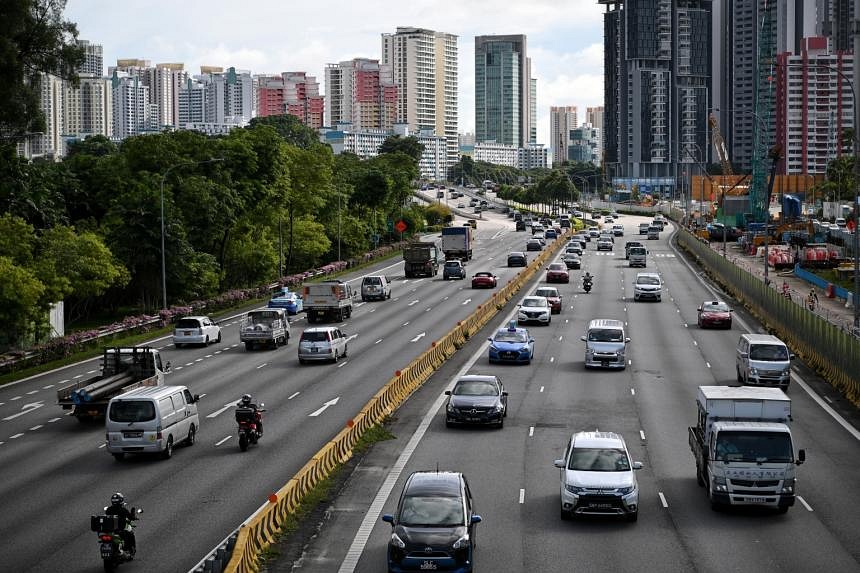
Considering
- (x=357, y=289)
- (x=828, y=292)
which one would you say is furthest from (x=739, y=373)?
(x=357, y=289)

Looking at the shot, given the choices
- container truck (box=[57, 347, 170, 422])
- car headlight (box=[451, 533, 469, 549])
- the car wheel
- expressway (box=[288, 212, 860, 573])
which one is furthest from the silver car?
car headlight (box=[451, 533, 469, 549])

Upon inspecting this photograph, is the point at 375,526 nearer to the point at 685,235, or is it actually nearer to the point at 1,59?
the point at 1,59

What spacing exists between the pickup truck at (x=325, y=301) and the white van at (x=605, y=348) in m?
22.2

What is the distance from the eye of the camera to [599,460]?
2525cm

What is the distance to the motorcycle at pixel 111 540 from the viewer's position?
2142 centimetres

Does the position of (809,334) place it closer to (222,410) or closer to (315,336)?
(315,336)

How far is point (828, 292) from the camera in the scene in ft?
282

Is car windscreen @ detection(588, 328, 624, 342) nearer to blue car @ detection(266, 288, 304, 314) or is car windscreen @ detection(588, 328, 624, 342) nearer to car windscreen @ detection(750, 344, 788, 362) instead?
car windscreen @ detection(750, 344, 788, 362)

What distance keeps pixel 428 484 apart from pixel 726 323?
4555cm

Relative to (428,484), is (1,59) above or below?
above

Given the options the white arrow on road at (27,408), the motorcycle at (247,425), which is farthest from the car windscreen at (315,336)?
the motorcycle at (247,425)

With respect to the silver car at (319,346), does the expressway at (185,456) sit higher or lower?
lower

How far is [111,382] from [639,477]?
17830 mm

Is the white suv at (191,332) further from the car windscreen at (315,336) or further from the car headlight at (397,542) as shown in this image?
the car headlight at (397,542)
